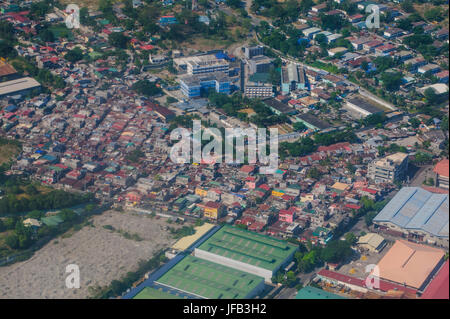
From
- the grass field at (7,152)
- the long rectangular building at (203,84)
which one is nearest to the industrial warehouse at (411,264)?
the long rectangular building at (203,84)

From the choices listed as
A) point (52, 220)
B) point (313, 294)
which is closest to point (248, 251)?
point (313, 294)

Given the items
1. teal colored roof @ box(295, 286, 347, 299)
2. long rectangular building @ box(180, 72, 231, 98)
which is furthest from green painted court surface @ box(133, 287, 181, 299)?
long rectangular building @ box(180, 72, 231, 98)

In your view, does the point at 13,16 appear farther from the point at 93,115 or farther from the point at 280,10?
the point at 280,10

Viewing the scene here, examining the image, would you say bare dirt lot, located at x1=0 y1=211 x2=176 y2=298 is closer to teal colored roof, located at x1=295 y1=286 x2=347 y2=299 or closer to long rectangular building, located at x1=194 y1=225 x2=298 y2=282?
long rectangular building, located at x1=194 y1=225 x2=298 y2=282

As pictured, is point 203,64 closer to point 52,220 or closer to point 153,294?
point 52,220

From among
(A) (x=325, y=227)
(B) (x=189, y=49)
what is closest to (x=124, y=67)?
(B) (x=189, y=49)

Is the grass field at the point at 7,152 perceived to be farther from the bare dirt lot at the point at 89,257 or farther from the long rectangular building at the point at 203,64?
the long rectangular building at the point at 203,64
